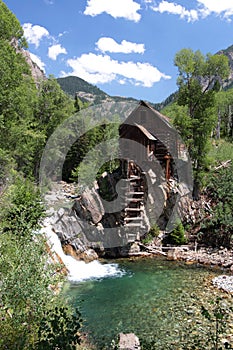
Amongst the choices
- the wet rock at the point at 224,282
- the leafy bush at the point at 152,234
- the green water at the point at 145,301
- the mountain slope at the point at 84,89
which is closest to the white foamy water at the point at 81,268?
the green water at the point at 145,301

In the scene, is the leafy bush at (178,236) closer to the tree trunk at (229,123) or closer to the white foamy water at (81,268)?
the white foamy water at (81,268)

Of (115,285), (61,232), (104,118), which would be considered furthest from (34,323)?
(104,118)

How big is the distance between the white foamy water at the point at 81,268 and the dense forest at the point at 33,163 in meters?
1.83

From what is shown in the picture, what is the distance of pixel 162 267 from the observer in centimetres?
1752

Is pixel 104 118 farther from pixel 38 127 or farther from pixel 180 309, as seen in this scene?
pixel 180 309

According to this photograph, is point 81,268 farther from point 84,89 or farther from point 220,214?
point 84,89

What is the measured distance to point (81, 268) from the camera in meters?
17.3

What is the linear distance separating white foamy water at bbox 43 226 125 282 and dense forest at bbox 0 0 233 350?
183 centimetres

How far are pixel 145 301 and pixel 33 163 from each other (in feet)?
66.6

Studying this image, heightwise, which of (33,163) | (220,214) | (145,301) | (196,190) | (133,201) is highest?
(33,163)

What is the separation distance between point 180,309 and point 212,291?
8.42 ft

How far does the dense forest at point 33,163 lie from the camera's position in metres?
6.74

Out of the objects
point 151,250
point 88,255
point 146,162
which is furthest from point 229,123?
point 88,255

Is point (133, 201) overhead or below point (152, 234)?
overhead
